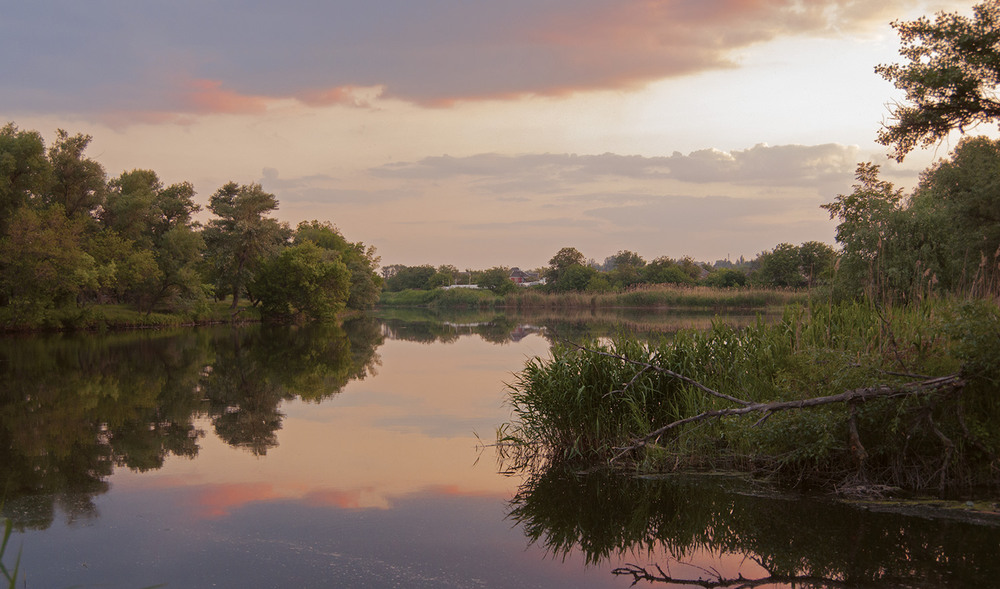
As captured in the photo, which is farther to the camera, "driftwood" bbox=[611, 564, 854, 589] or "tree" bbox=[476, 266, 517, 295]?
"tree" bbox=[476, 266, 517, 295]

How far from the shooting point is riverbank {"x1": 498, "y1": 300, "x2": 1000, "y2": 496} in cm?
755

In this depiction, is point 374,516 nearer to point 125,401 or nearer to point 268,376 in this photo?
point 125,401

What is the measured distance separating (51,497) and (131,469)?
1.50 metres

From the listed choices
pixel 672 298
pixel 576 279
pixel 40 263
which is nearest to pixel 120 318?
pixel 40 263

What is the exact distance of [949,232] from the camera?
2519 centimetres

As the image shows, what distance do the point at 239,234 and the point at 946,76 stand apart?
4485 cm

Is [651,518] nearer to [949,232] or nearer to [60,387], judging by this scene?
[60,387]

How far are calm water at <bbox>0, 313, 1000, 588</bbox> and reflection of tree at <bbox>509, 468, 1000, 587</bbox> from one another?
0.9 inches

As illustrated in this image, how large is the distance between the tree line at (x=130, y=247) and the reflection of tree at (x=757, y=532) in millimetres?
33179

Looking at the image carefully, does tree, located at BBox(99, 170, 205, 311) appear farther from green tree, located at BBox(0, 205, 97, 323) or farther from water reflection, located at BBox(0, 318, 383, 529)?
water reflection, located at BBox(0, 318, 383, 529)

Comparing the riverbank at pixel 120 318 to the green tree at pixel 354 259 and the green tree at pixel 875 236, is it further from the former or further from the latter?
the green tree at pixel 875 236

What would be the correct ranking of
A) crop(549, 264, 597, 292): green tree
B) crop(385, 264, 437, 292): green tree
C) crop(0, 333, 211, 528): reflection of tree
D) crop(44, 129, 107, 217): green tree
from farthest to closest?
1. crop(385, 264, 437, 292): green tree
2. crop(549, 264, 597, 292): green tree
3. crop(44, 129, 107, 217): green tree
4. crop(0, 333, 211, 528): reflection of tree

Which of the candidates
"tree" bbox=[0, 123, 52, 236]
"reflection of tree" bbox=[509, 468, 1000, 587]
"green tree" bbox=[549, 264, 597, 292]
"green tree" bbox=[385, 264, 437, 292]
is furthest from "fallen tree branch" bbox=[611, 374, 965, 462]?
"green tree" bbox=[385, 264, 437, 292]

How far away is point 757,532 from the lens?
7180mm
